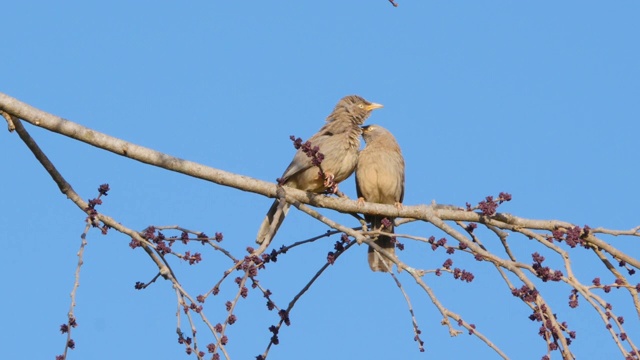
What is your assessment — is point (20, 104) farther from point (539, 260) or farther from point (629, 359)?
point (629, 359)

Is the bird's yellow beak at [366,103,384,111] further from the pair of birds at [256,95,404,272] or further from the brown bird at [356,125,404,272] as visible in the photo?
the brown bird at [356,125,404,272]

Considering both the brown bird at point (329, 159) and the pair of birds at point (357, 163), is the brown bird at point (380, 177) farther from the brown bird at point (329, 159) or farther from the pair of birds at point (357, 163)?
the brown bird at point (329, 159)

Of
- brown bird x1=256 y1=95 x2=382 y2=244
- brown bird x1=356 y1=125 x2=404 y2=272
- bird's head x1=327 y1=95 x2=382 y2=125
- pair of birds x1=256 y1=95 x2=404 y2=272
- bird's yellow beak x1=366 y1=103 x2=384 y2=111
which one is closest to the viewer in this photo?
brown bird x1=256 y1=95 x2=382 y2=244

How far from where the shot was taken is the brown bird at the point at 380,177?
24.9 feet

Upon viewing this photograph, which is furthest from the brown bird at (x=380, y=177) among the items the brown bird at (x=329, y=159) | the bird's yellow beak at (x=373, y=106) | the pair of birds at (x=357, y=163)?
the bird's yellow beak at (x=373, y=106)

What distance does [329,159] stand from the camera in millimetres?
7418

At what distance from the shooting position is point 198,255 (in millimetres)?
4453

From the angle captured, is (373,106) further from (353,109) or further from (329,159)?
(329,159)

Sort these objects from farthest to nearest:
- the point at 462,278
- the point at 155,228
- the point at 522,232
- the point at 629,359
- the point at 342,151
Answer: the point at 342,151 → the point at 522,232 → the point at 155,228 → the point at 462,278 → the point at 629,359

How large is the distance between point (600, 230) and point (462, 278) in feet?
3.54

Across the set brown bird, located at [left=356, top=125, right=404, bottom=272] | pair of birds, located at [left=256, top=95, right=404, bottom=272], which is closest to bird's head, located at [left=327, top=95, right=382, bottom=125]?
pair of birds, located at [left=256, top=95, right=404, bottom=272]

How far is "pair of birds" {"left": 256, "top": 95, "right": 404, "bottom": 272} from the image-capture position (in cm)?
741

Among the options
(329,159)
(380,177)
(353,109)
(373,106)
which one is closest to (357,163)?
(380,177)

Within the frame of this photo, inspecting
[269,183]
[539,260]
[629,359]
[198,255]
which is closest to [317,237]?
[269,183]
